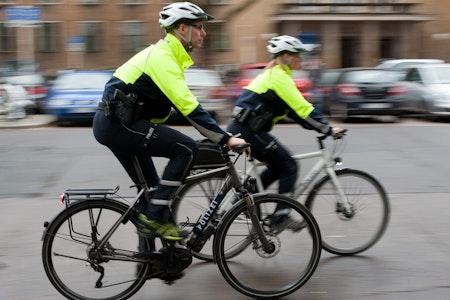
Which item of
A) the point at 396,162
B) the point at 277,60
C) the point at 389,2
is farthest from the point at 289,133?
the point at 389,2

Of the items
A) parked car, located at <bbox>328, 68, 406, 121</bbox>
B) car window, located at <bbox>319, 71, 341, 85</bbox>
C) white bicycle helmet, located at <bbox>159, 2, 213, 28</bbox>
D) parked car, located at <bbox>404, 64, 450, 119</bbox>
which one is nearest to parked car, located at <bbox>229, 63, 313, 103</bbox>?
parked car, located at <bbox>328, 68, 406, 121</bbox>

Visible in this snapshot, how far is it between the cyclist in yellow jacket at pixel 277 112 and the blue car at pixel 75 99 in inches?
404

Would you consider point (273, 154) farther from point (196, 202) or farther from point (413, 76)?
point (413, 76)

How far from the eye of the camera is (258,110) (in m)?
5.11

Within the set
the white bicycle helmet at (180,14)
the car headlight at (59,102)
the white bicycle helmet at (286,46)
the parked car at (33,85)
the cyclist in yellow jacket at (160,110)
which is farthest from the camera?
the parked car at (33,85)

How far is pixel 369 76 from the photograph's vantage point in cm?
1603

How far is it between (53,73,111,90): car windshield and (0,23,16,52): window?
27.4 meters

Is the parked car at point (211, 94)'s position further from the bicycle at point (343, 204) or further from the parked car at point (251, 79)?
the bicycle at point (343, 204)

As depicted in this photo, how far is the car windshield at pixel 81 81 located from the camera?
52.3ft

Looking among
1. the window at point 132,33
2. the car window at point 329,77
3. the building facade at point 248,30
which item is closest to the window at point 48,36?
the building facade at point 248,30

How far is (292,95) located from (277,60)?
35cm

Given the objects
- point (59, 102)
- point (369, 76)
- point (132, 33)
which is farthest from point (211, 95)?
point (132, 33)

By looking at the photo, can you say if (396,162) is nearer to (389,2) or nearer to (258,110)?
(258,110)

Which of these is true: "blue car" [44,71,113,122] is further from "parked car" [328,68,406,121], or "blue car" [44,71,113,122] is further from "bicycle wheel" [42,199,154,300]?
"bicycle wheel" [42,199,154,300]
